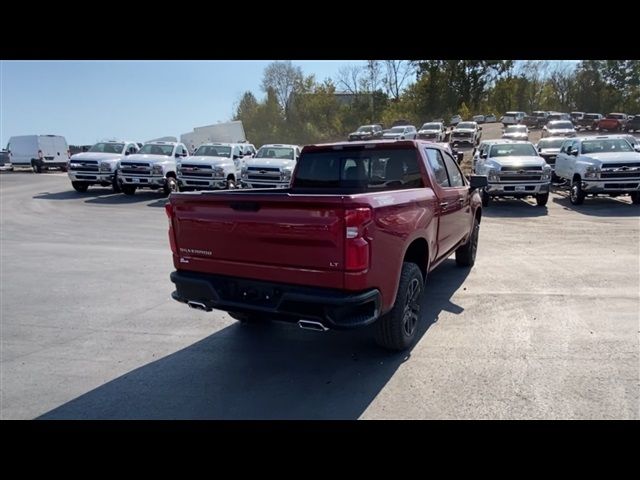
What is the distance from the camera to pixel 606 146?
13523 mm

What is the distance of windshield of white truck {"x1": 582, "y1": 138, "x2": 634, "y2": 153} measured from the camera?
13273 mm

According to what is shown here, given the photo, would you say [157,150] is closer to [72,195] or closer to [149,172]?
[149,172]

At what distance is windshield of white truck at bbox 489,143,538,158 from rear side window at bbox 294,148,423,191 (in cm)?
1036

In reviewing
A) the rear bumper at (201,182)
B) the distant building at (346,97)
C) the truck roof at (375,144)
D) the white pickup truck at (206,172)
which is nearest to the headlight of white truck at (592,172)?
the truck roof at (375,144)

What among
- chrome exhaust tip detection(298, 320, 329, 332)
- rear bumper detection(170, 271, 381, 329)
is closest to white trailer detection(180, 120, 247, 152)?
rear bumper detection(170, 271, 381, 329)

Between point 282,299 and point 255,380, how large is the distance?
801 millimetres

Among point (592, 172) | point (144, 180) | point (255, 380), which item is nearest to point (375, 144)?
point (255, 380)

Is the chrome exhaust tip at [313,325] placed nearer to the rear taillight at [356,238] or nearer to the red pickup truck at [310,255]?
the red pickup truck at [310,255]

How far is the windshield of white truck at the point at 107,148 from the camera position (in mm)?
18688

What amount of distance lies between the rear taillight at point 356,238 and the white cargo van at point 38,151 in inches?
1308

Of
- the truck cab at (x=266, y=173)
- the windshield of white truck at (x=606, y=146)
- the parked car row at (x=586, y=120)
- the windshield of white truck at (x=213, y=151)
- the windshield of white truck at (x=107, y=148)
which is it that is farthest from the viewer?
the parked car row at (x=586, y=120)

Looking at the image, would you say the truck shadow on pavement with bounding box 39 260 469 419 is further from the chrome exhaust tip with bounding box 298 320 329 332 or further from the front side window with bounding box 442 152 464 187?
the front side window with bounding box 442 152 464 187
